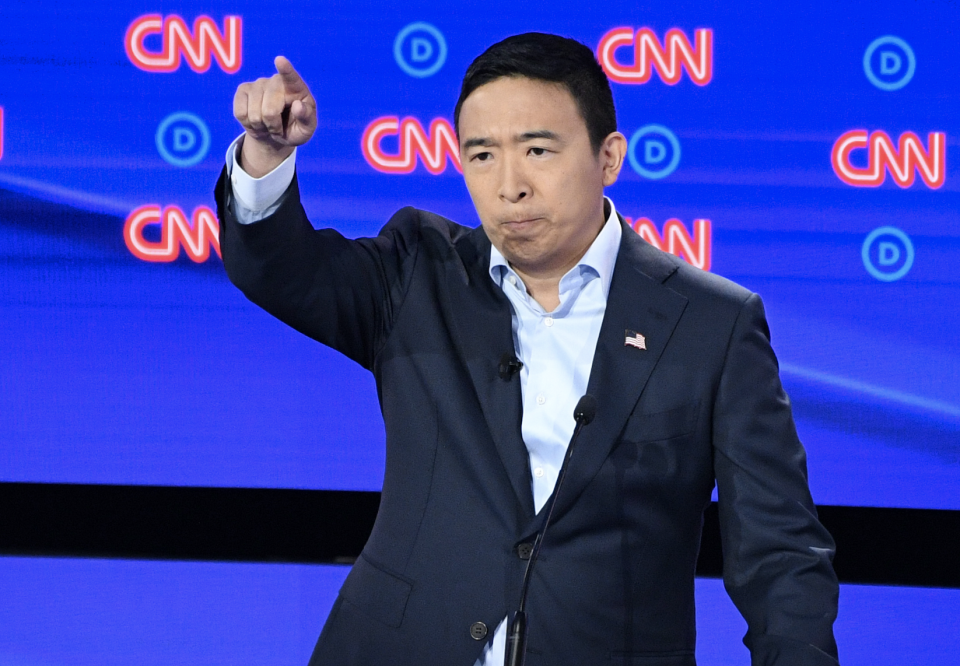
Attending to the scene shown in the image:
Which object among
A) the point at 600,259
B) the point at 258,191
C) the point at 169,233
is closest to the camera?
the point at 258,191

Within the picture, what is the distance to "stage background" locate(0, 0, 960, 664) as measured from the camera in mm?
2951

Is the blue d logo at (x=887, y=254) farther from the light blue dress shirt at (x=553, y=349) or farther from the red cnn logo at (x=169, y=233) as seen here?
the red cnn logo at (x=169, y=233)

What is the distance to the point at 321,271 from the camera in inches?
61.8

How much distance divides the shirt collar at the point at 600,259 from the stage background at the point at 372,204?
1266 millimetres

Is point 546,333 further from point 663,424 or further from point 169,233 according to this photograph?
point 169,233

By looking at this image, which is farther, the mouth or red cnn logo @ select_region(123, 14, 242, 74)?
red cnn logo @ select_region(123, 14, 242, 74)

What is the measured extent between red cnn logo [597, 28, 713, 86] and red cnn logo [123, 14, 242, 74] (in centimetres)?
99

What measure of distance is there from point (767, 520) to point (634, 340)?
311 millimetres

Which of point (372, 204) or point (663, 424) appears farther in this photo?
point (372, 204)

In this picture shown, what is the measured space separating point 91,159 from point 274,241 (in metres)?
1.72

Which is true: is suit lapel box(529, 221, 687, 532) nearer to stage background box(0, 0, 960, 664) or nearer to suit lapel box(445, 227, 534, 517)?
suit lapel box(445, 227, 534, 517)

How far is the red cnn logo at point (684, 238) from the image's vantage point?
9.70ft

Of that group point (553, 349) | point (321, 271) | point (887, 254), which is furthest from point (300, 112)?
point (887, 254)

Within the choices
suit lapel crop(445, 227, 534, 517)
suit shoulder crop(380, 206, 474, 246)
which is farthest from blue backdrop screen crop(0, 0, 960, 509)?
suit lapel crop(445, 227, 534, 517)
